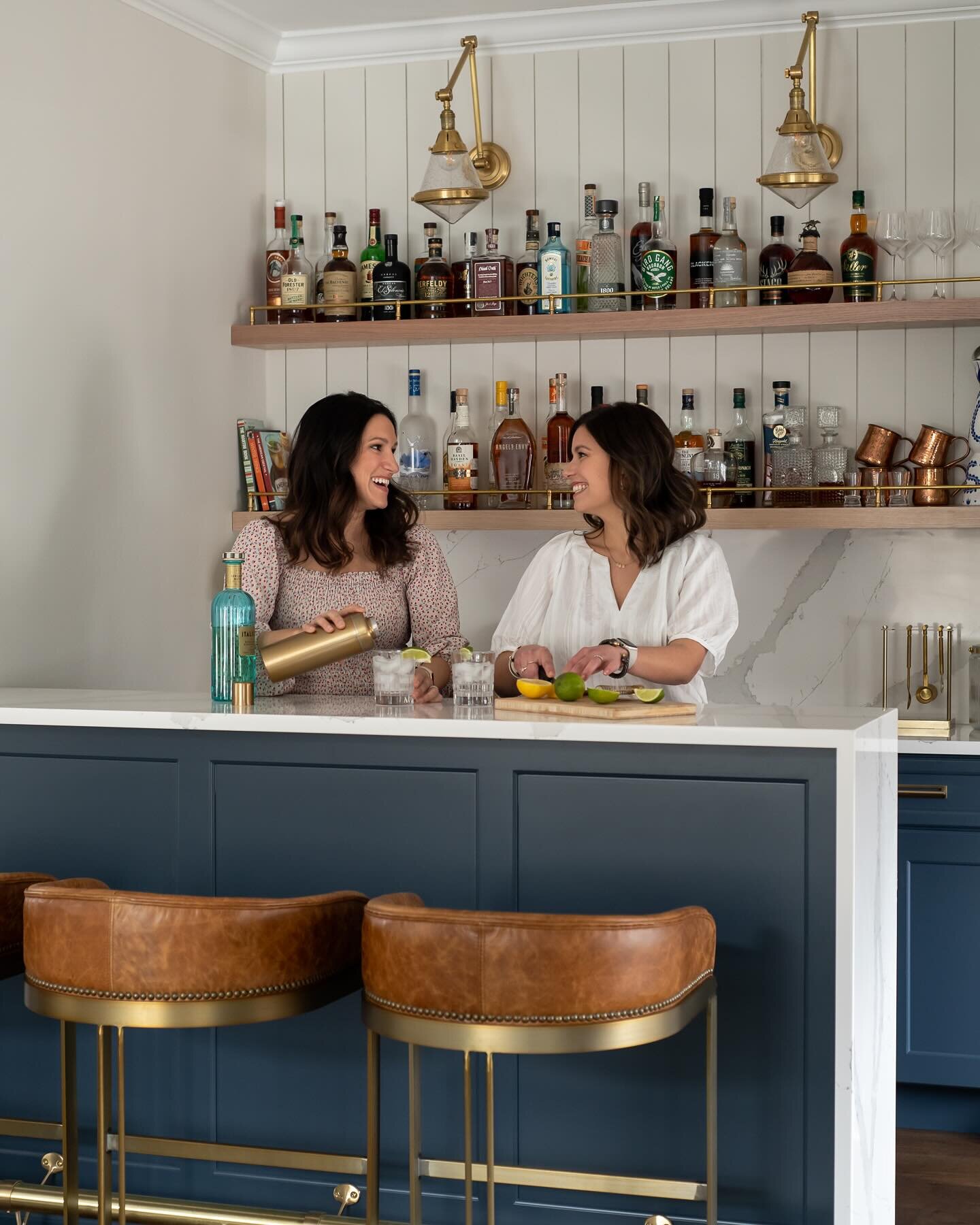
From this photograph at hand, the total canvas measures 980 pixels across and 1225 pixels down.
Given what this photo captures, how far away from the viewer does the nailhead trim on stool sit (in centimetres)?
181

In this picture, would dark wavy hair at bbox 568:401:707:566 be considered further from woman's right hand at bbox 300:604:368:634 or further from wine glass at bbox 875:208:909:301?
wine glass at bbox 875:208:909:301

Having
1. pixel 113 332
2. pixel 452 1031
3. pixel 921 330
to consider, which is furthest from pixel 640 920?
pixel 921 330

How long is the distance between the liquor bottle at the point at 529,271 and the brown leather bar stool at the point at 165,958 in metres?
2.35

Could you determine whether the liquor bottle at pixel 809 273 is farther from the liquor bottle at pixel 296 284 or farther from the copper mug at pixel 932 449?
the liquor bottle at pixel 296 284

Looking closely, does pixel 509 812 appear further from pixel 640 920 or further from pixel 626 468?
pixel 626 468

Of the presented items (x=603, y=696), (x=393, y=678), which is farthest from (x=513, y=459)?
(x=603, y=696)

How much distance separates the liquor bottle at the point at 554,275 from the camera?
3.90 metres

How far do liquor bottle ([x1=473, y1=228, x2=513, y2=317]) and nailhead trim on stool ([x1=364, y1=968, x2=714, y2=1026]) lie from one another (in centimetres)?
249

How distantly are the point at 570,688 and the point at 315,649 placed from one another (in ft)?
1.62

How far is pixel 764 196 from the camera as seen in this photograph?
395cm

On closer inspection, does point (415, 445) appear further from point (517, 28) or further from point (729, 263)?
point (517, 28)

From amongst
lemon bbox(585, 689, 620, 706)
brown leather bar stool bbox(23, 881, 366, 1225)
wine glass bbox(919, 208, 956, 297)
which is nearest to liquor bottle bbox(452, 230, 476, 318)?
wine glass bbox(919, 208, 956, 297)

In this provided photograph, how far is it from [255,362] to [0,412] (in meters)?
1.29

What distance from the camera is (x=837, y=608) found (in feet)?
13.1
